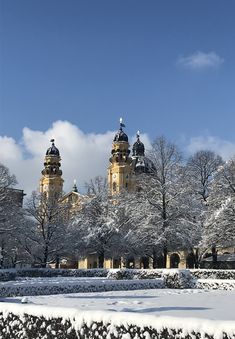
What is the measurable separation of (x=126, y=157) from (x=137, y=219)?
49350 millimetres

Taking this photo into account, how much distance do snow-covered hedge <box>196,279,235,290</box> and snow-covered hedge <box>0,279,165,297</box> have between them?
6.62 ft

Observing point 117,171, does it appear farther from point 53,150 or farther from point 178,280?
point 178,280

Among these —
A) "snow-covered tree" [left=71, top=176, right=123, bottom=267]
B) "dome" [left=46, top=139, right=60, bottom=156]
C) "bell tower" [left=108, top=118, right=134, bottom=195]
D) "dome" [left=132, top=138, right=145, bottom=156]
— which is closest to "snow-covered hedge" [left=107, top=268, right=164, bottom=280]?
"snow-covered tree" [left=71, top=176, right=123, bottom=267]

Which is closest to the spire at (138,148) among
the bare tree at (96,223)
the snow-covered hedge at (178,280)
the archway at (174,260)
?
the archway at (174,260)

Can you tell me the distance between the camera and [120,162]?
87688 mm

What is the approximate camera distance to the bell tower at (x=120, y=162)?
87.0 meters

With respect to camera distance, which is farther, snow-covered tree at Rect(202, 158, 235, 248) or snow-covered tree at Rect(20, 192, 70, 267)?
snow-covered tree at Rect(20, 192, 70, 267)

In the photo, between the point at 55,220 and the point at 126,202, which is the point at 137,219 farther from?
the point at 55,220

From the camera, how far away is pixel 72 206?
5756 cm

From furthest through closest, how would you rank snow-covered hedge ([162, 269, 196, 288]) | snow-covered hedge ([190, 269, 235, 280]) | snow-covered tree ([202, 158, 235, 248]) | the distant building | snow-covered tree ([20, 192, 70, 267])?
the distant building < snow-covered tree ([20, 192, 70, 267]) < snow-covered tree ([202, 158, 235, 248]) < snow-covered hedge ([190, 269, 235, 280]) < snow-covered hedge ([162, 269, 196, 288])

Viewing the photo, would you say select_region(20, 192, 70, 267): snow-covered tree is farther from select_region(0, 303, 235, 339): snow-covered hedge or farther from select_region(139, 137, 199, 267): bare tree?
select_region(0, 303, 235, 339): snow-covered hedge

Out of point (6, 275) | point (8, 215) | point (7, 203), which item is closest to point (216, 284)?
point (6, 275)

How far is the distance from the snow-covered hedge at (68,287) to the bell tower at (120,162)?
61.7 m

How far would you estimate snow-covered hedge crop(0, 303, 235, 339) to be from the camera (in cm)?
612
